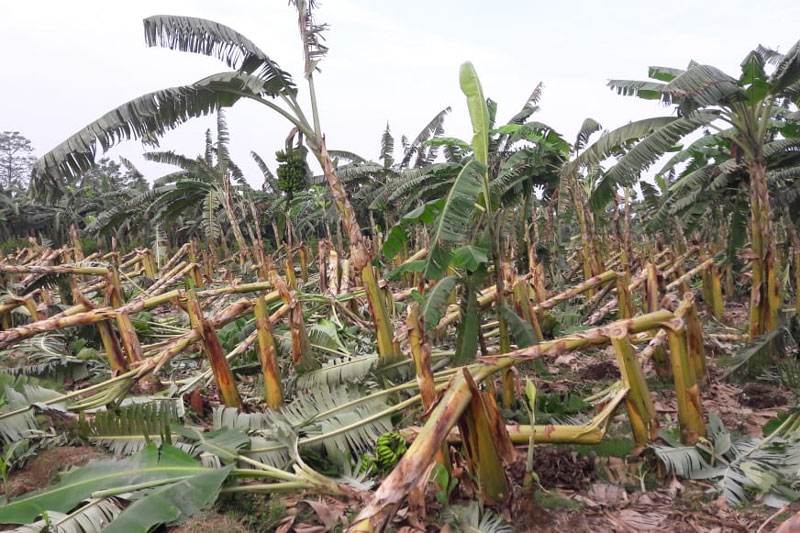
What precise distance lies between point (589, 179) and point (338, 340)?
8.90 m

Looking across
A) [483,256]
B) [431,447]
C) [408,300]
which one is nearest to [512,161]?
[408,300]

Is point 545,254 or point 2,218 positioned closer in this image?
point 545,254

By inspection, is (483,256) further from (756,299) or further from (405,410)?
(756,299)

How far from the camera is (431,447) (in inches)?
87.3

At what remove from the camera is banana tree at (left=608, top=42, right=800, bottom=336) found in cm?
620

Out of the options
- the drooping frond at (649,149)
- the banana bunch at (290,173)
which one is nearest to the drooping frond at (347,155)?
the banana bunch at (290,173)

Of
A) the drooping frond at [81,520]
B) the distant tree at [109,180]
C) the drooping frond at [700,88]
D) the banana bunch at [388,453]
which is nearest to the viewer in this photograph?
the drooping frond at [81,520]

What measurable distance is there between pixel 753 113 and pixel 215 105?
699cm

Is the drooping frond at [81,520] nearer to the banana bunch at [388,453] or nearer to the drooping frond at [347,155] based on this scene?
the banana bunch at [388,453]

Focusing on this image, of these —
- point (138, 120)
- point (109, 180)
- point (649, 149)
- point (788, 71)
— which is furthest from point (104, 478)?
point (109, 180)

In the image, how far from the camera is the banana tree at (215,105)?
18.7 feet

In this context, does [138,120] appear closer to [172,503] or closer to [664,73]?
[172,503]

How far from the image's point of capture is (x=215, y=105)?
6.59 m

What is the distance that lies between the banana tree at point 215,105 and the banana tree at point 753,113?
11.9 feet
